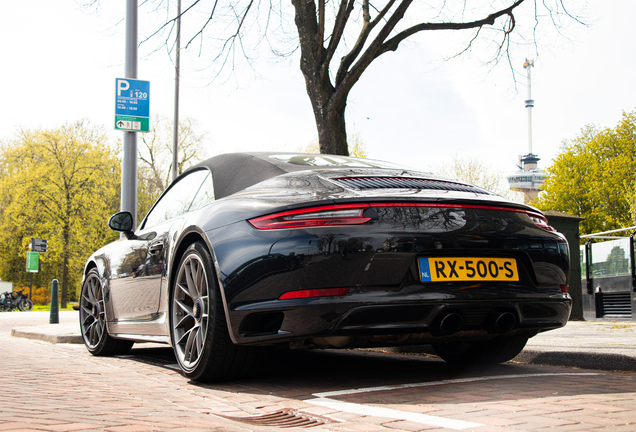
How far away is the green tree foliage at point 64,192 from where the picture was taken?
111 feet

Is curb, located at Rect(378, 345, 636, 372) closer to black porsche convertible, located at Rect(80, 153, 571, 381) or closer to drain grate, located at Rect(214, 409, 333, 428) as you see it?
black porsche convertible, located at Rect(80, 153, 571, 381)

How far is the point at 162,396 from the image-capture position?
3238 millimetres

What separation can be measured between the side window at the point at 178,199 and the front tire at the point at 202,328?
818mm

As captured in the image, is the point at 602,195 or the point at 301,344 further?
the point at 602,195

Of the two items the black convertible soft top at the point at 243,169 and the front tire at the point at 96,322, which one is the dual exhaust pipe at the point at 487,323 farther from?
the front tire at the point at 96,322

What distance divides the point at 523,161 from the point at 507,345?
169 meters

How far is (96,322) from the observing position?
18.5ft

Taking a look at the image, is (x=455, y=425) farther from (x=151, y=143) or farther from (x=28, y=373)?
(x=151, y=143)

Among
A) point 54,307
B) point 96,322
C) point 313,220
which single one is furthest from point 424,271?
point 54,307

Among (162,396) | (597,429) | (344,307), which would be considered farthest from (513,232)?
(162,396)

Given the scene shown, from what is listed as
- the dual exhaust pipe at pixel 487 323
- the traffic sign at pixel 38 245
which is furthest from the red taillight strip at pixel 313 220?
the traffic sign at pixel 38 245

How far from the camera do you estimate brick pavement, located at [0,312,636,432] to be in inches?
95.1


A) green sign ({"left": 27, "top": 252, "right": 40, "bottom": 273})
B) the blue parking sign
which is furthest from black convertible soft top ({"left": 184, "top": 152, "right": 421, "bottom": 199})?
green sign ({"left": 27, "top": 252, "right": 40, "bottom": 273})

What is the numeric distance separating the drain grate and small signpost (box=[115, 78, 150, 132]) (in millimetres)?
6986
